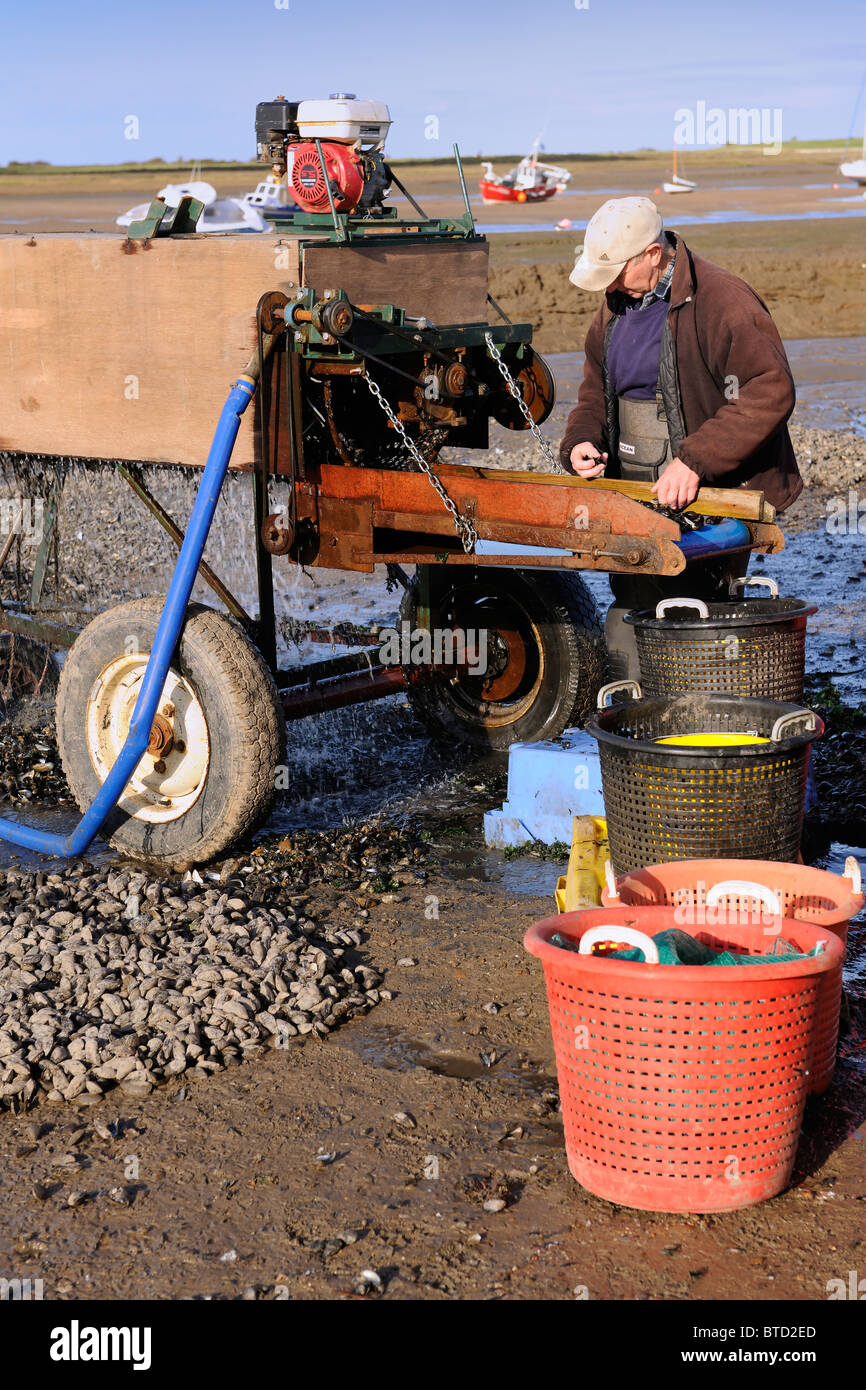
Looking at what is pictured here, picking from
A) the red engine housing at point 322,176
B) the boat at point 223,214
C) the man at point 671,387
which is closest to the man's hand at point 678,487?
the man at point 671,387

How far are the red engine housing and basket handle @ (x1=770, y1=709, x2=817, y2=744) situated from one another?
2632mm

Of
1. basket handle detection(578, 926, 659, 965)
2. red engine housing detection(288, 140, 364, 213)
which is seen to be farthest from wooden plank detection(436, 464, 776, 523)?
basket handle detection(578, 926, 659, 965)

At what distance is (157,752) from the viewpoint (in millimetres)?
5328

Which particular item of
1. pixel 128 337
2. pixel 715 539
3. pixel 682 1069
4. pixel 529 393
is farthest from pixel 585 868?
pixel 128 337

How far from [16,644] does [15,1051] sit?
13.2ft

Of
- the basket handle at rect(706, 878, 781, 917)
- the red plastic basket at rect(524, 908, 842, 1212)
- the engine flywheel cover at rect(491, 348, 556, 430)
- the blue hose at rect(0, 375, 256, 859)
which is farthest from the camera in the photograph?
the engine flywheel cover at rect(491, 348, 556, 430)

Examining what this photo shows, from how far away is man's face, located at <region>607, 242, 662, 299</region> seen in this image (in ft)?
16.3

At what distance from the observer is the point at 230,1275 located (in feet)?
10.4

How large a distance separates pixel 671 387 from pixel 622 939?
252 cm

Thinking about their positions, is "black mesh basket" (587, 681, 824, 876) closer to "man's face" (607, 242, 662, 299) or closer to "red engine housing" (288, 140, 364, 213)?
"man's face" (607, 242, 662, 299)

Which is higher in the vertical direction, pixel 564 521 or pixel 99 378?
pixel 99 378

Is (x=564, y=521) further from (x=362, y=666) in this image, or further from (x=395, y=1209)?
(x=395, y=1209)

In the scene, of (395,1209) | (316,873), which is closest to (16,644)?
(316,873)
